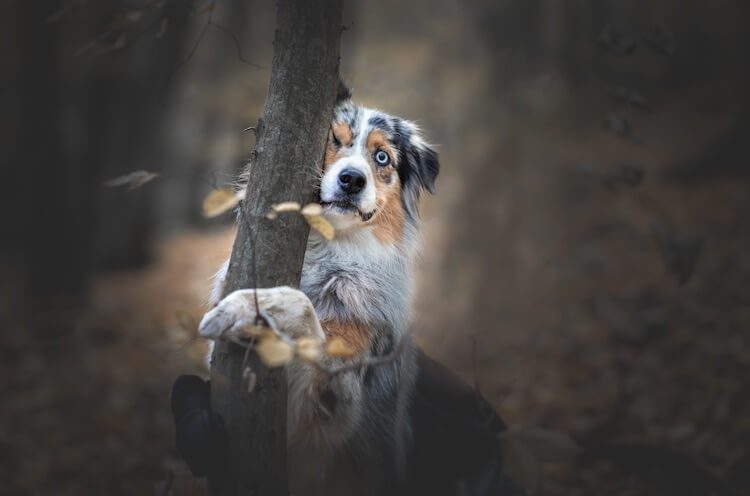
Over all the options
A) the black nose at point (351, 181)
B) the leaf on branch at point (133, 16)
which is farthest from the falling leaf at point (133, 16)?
the black nose at point (351, 181)

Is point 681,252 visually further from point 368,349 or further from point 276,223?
point 276,223

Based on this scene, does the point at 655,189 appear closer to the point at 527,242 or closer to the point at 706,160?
the point at 706,160

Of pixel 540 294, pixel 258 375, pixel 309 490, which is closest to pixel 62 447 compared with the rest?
pixel 309 490

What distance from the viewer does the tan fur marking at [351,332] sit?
10.1 feet

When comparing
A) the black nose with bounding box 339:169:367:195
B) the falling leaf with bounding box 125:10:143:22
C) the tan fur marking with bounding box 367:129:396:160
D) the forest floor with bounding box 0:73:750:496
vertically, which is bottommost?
the forest floor with bounding box 0:73:750:496

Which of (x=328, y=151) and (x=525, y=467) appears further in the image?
(x=328, y=151)

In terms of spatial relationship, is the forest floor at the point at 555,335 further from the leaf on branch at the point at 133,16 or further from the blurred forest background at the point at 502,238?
the leaf on branch at the point at 133,16

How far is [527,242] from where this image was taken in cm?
877

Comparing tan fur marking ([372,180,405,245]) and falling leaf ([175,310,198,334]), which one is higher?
tan fur marking ([372,180,405,245])

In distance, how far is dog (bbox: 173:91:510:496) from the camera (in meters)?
2.94

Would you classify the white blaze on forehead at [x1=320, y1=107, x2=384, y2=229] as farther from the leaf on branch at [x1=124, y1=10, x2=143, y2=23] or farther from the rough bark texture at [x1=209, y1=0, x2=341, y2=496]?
the leaf on branch at [x1=124, y1=10, x2=143, y2=23]

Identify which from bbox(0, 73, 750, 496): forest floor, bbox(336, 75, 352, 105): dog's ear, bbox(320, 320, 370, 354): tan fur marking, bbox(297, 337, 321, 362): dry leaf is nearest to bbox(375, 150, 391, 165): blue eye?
bbox(336, 75, 352, 105): dog's ear

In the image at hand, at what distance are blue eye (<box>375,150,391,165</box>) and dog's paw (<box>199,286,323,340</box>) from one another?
1.27m

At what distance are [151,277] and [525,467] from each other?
34.3 ft
